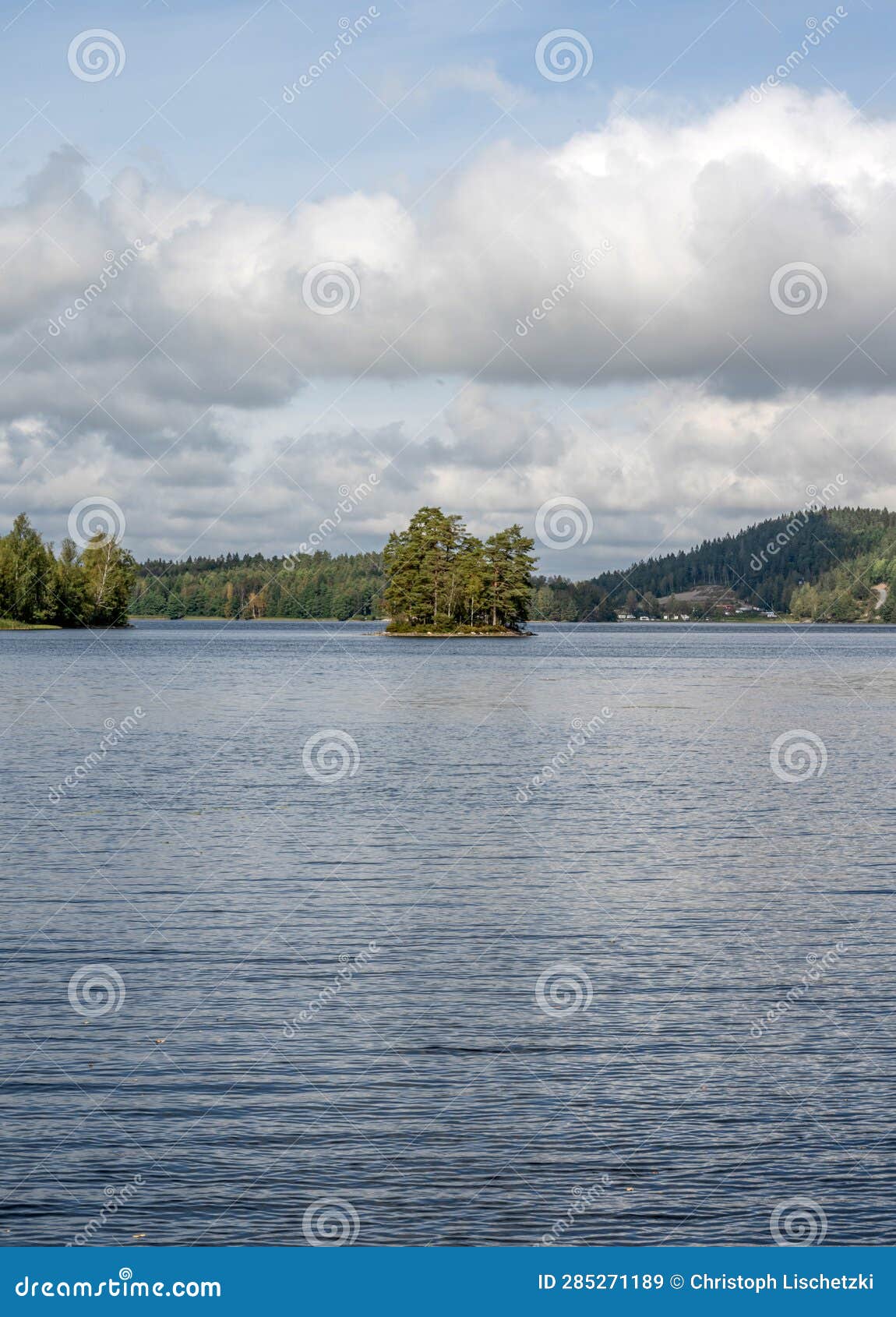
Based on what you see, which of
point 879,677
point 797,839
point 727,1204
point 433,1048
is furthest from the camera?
point 879,677

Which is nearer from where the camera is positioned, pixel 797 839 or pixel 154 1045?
pixel 154 1045

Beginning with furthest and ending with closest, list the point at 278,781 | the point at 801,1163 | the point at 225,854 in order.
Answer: the point at 278,781 → the point at 225,854 → the point at 801,1163

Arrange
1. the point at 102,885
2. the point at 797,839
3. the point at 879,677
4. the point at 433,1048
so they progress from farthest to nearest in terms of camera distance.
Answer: the point at 879,677, the point at 797,839, the point at 102,885, the point at 433,1048

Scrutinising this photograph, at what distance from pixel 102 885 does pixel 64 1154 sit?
1492 centimetres

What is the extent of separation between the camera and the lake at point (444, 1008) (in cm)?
1345

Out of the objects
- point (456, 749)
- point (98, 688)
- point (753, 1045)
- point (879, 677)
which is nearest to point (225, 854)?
point (753, 1045)

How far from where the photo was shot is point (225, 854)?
33.0 metres

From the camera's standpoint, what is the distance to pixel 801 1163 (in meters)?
14.3

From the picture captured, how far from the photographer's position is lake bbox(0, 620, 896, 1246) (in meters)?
13.4

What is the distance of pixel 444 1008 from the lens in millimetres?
19766

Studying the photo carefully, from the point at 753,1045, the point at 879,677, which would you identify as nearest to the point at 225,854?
the point at 753,1045

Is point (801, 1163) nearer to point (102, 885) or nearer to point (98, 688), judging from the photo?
point (102, 885)

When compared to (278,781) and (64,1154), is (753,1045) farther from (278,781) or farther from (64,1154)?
(278,781)

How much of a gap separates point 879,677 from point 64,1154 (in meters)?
124
